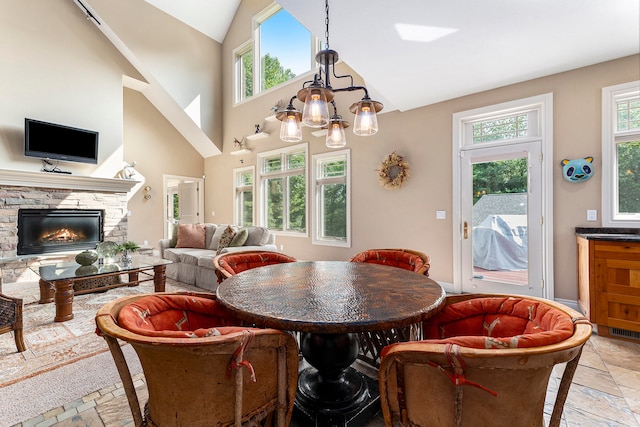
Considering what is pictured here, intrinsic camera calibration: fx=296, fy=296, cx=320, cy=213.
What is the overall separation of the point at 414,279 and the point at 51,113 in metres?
6.30

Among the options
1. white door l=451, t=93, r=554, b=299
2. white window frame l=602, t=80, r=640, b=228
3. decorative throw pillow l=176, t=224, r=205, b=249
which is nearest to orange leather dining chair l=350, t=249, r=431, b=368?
white door l=451, t=93, r=554, b=299

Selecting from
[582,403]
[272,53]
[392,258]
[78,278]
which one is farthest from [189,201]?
[582,403]

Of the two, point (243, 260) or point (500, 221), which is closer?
point (243, 260)

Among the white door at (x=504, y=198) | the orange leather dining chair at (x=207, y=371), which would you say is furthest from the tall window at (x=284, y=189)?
the orange leather dining chair at (x=207, y=371)

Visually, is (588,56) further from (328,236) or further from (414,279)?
(328,236)

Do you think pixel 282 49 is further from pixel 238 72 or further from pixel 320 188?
pixel 320 188

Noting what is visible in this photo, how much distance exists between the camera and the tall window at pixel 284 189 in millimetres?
5878

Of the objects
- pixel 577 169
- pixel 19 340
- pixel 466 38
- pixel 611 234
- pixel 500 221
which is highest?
pixel 466 38

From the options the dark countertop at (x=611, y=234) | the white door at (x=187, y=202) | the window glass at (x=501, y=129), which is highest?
the window glass at (x=501, y=129)

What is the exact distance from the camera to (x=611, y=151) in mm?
2928

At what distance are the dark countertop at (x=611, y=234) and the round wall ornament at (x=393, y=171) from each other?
2.03 m

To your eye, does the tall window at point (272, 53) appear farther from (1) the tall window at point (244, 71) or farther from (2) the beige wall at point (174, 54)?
(2) the beige wall at point (174, 54)

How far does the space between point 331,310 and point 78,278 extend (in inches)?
117

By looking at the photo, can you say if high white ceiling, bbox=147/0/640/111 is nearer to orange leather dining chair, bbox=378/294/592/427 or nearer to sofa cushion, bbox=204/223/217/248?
orange leather dining chair, bbox=378/294/592/427
